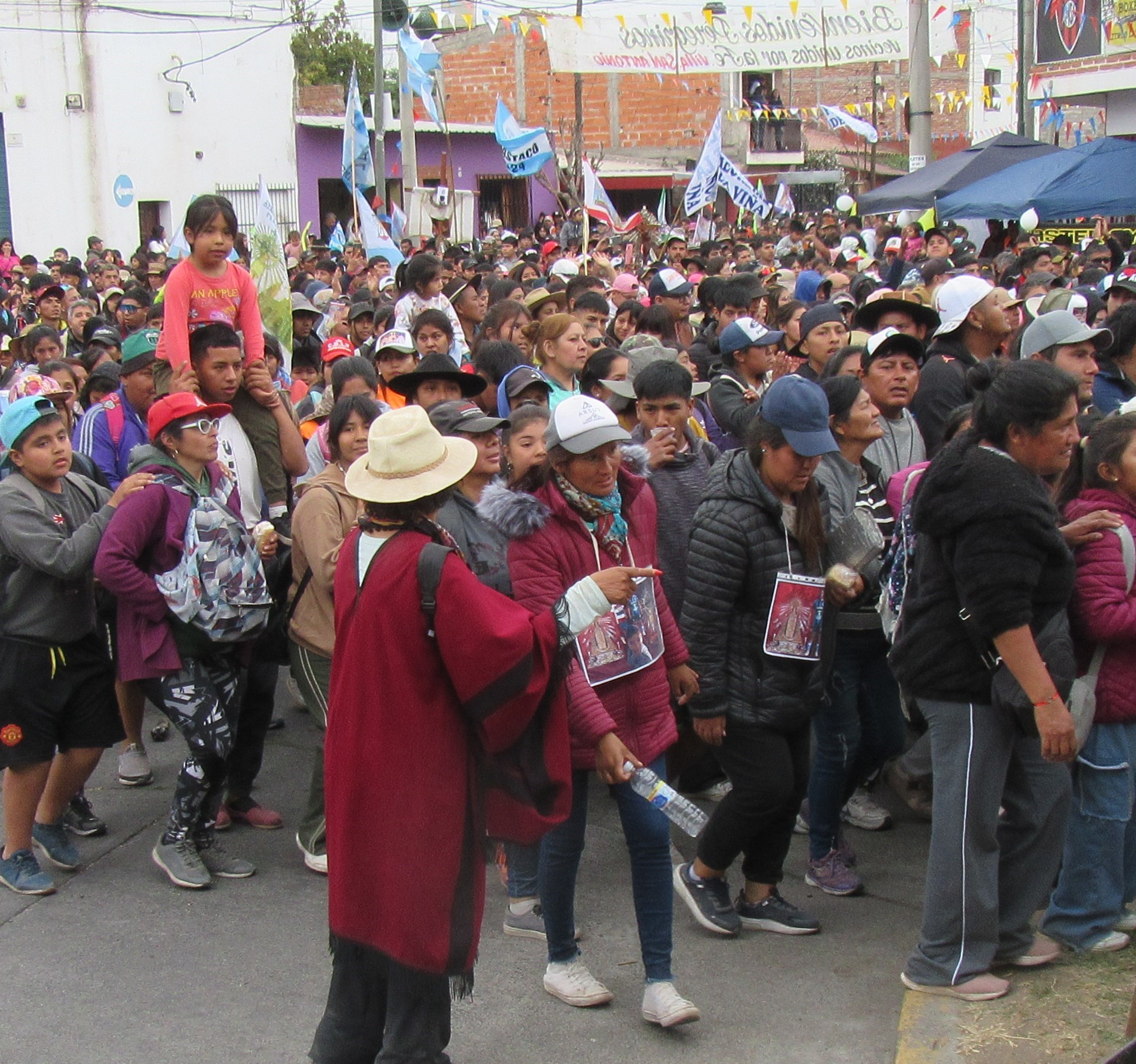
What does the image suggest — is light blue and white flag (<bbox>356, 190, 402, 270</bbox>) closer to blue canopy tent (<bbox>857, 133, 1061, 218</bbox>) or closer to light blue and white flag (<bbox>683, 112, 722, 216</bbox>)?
light blue and white flag (<bbox>683, 112, 722, 216</bbox>)

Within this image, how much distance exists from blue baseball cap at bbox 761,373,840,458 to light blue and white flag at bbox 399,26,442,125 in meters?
21.2

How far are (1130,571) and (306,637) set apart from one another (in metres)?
2.89

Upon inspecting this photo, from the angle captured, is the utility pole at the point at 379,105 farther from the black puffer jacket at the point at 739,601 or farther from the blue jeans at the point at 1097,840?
the blue jeans at the point at 1097,840

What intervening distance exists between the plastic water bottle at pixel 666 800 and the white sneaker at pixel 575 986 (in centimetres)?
76

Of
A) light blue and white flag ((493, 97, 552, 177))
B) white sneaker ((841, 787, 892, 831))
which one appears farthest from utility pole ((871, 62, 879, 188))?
white sneaker ((841, 787, 892, 831))

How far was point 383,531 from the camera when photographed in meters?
3.32

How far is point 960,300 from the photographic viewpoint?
6336 mm

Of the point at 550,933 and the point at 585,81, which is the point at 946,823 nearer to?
the point at 550,933

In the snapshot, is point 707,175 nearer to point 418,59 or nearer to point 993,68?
point 418,59

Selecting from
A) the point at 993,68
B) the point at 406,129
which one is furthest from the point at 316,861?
the point at 993,68

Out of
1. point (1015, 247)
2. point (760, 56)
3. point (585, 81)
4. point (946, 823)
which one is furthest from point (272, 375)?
point (585, 81)

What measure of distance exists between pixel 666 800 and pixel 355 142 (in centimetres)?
2082

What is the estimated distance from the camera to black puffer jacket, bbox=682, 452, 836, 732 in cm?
425

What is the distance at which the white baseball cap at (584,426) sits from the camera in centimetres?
390
